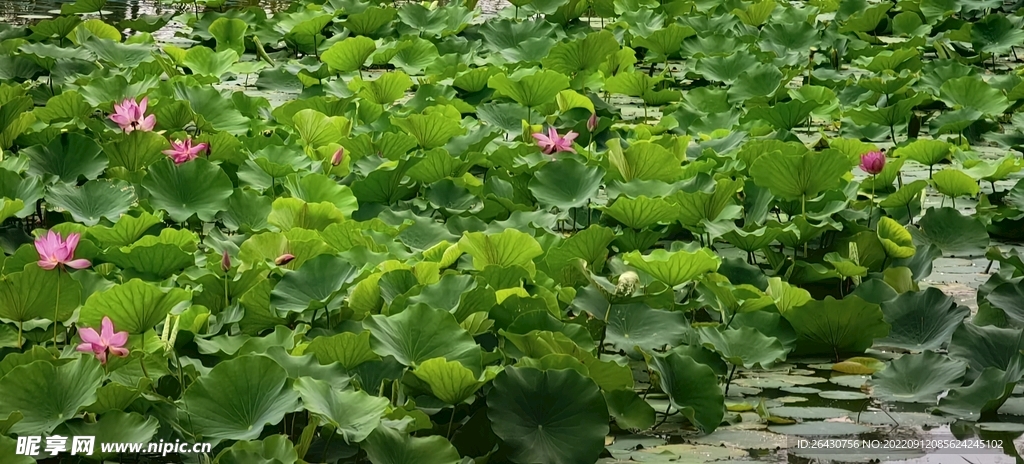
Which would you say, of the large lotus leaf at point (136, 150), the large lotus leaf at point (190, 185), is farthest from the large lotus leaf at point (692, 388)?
the large lotus leaf at point (136, 150)

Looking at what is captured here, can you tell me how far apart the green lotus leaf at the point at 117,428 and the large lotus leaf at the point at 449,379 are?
1.40 ft

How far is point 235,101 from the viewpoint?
3.65 meters

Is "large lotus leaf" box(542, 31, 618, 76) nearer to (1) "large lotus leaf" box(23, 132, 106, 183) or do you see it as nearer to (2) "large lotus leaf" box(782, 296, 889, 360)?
(1) "large lotus leaf" box(23, 132, 106, 183)

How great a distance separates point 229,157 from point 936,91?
2.59 m

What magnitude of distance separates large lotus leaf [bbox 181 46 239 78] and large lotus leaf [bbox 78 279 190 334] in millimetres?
2321

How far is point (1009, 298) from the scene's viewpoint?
7.60 ft

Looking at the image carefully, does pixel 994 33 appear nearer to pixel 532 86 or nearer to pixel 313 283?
pixel 532 86

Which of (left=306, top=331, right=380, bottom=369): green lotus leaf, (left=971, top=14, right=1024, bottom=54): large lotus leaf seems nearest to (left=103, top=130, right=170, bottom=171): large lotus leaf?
(left=306, top=331, right=380, bottom=369): green lotus leaf

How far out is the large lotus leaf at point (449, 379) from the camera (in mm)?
1772

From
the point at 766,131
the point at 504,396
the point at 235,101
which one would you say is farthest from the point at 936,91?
the point at 504,396

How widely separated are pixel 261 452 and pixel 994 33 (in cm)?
427

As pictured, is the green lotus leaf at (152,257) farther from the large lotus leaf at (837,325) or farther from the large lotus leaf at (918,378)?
the large lotus leaf at (918,378)

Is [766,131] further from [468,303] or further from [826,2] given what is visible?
[826,2]

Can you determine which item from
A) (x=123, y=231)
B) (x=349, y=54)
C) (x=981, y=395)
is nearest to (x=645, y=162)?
(x=981, y=395)
